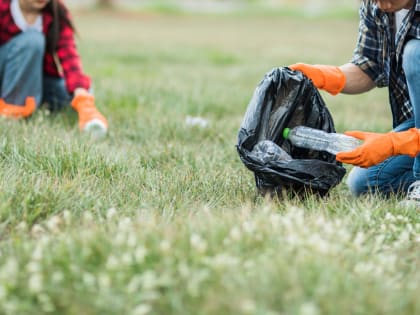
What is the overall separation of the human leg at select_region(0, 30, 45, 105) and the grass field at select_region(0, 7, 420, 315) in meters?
0.27

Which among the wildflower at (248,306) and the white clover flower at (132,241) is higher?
the white clover flower at (132,241)

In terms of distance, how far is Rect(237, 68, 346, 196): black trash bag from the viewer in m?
2.68

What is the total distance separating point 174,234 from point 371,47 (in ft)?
5.60

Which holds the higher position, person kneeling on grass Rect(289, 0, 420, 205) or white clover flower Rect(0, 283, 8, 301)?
person kneeling on grass Rect(289, 0, 420, 205)

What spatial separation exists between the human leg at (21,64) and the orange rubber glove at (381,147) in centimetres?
247

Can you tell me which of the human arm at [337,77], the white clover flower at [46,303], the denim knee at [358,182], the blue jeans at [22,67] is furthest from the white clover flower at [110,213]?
the blue jeans at [22,67]

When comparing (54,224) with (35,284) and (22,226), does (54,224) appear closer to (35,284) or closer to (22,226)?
(22,226)

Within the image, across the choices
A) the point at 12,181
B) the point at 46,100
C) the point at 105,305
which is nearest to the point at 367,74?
the point at 12,181

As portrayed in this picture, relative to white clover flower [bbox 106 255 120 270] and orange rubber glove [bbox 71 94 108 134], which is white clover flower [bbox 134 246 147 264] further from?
orange rubber glove [bbox 71 94 108 134]

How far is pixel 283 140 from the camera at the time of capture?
2951 millimetres

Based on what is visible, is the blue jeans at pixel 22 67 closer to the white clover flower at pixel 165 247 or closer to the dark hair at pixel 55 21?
the dark hair at pixel 55 21

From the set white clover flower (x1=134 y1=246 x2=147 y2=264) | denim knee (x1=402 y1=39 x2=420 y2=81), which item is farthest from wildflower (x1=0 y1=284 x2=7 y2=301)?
denim knee (x1=402 y1=39 x2=420 y2=81)

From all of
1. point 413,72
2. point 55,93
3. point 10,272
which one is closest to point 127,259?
point 10,272

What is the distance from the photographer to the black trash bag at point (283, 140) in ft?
8.79
